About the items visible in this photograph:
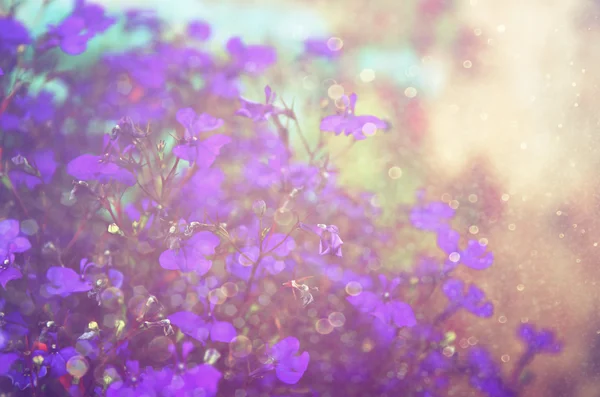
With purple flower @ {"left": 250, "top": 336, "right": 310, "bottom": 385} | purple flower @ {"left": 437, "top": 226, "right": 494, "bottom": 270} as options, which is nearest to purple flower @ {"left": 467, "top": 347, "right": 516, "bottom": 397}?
purple flower @ {"left": 437, "top": 226, "right": 494, "bottom": 270}

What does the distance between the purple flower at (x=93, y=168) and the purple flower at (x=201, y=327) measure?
7.8 inches

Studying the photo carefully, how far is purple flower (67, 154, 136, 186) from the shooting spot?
582 millimetres

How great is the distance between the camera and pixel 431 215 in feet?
2.82

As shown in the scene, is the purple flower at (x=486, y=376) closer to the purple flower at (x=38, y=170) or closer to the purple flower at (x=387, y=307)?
the purple flower at (x=387, y=307)

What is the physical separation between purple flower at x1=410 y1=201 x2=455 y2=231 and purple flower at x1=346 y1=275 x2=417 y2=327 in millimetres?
165

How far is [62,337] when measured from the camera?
634 mm

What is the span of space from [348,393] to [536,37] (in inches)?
27.5

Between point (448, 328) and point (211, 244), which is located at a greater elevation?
point (211, 244)

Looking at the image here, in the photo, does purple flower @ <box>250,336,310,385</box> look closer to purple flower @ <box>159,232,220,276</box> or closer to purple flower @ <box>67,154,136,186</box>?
purple flower @ <box>159,232,220,276</box>

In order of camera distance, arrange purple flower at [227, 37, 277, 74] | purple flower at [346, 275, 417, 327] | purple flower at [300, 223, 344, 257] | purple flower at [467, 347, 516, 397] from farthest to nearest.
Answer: purple flower at [227, 37, 277, 74], purple flower at [467, 347, 516, 397], purple flower at [346, 275, 417, 327], purple flower at [300, 223, 344, 257]

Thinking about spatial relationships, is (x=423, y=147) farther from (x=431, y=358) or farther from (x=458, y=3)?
(x=431, y=358)

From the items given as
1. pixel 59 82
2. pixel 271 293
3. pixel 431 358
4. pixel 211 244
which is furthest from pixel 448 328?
pixel 59 82

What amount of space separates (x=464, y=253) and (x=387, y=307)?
0.17m

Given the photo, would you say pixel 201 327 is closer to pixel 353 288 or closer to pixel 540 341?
pixel 353 288
